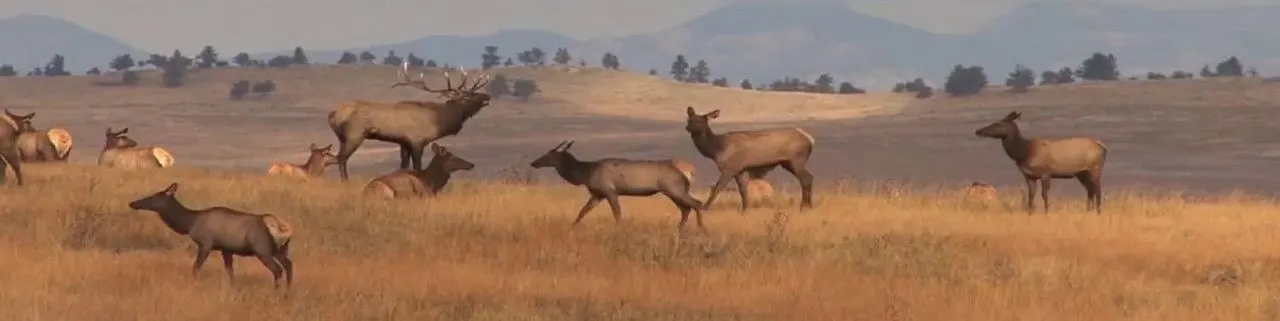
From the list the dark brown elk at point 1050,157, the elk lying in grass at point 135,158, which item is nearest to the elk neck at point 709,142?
the dark brown elk at point 1050,157

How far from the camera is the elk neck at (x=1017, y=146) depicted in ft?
62.4

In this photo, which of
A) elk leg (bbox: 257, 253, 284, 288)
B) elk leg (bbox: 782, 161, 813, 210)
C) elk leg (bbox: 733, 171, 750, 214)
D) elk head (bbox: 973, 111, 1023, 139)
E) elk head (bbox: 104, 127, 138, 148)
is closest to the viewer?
elk leg (bbox: 257, 253, 284, 288)

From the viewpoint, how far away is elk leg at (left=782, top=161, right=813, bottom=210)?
60.8 feet

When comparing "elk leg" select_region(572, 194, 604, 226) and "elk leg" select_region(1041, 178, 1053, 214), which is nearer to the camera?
"elk leg" select_region(572, 194, 604, 226)

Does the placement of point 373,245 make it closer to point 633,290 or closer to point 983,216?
point 633,290

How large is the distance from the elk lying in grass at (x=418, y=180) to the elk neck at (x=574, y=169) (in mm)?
2627

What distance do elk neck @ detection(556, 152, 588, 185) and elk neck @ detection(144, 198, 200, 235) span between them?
471cm

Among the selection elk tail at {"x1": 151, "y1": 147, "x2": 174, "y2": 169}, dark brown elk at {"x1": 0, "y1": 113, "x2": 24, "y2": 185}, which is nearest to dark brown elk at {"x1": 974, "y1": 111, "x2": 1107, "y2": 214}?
dark brown elk at {"x1": 0, "y1": 113, "x2": 24, "y2": 185}

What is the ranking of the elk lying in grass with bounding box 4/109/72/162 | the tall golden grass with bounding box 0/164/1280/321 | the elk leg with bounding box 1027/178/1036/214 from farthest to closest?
the elk lying in grass with bounding box 4/109/72/162
the elk leg with bounding box 1027/178/1036/214
the tall golden grass with bounding box 0/164/1280/321

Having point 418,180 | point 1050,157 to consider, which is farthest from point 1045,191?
point 418,180

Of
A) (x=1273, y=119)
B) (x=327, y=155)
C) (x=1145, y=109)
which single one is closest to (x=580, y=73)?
(x=1145, y=109)

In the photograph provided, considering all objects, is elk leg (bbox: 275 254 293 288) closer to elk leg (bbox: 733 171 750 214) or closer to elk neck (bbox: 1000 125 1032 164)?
elk leg (bbox: 733 171 750 214)

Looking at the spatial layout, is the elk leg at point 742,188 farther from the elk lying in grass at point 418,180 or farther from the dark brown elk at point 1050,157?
the elk lying in grass at point 418,180

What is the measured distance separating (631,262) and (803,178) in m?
5.56
